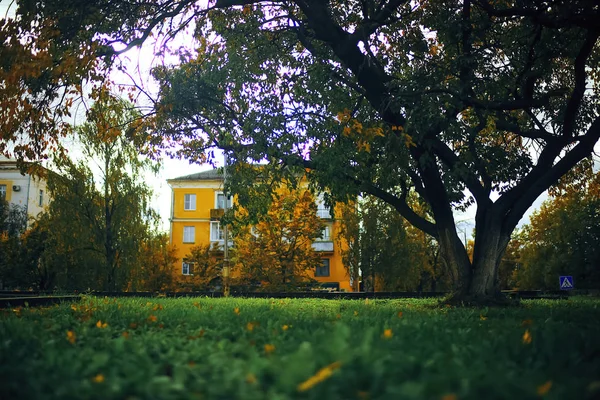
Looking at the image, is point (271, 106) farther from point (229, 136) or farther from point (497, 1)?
point (497, 1)

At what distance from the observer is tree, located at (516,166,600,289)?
103 ft

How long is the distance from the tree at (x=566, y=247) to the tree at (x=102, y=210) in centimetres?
2447

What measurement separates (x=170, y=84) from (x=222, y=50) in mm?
1768

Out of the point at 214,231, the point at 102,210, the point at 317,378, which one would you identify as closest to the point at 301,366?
the point at 317,378

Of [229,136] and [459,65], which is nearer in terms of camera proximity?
[459,65]

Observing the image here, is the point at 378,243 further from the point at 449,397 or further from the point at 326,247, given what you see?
the point at 449,397

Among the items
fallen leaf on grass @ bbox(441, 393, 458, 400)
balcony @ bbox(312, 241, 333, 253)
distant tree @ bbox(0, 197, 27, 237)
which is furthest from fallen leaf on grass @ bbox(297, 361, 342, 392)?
balcony @ bbox(312, 241, 333, 253)

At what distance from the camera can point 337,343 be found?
9.09 feet

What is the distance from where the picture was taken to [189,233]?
4744 cm

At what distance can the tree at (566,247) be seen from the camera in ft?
103

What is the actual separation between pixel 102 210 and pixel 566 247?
95.8ft

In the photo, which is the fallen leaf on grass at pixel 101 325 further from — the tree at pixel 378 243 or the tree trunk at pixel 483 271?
the tree at pixel 378 243

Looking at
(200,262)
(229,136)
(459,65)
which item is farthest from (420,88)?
(200,262)

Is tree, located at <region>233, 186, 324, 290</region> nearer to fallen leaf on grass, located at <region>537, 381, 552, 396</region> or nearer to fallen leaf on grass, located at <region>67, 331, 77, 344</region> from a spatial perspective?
fallen leaf on grass, located at <region>67, 331, 77, 344</region>
